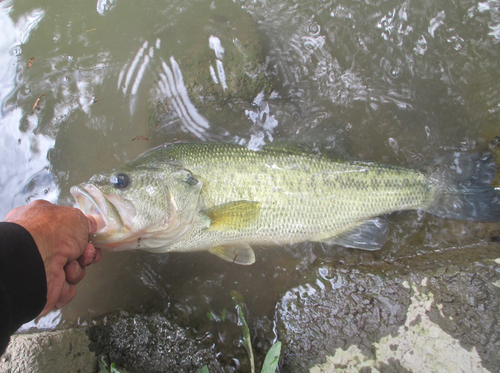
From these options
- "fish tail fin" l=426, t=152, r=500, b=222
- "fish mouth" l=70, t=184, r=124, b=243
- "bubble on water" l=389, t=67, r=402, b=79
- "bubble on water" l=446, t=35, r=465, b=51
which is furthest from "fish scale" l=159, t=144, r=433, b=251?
"bubble on water" l=446, t=35, r=465, b=51

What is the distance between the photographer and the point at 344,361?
2.54m

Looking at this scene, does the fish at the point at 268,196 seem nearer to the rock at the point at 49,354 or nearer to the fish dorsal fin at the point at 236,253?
the fish dorsal fin at the point at 236,253

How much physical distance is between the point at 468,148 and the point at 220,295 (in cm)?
304

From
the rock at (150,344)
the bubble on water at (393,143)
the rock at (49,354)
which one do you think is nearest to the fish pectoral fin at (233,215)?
the rock at (150,344)

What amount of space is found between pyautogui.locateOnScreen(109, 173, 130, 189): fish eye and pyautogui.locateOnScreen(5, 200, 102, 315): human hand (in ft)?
1.17

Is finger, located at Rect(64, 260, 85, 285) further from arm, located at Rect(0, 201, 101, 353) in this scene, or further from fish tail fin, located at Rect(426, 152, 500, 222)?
fish tail fin, located at Rect(426, 152, 500, 222)

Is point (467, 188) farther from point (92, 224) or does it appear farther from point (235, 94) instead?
point (92, 224)

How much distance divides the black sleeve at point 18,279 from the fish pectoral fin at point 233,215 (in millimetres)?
1288

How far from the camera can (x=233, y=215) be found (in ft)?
8.85

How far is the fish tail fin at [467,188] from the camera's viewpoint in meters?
2.90

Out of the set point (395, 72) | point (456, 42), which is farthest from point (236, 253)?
point (456, 42)

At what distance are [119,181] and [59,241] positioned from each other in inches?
25.6

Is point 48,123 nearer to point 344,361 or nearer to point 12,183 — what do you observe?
point 12,183

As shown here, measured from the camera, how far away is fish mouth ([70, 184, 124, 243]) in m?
2.31
